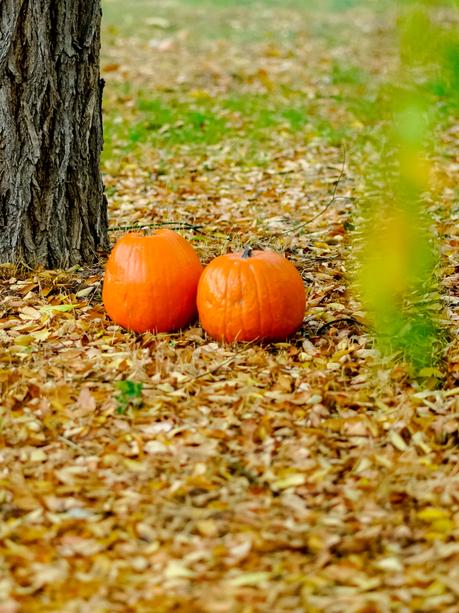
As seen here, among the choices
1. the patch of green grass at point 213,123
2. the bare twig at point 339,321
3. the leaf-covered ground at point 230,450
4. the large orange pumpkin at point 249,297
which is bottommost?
the leaf-covered ground at point 230,450

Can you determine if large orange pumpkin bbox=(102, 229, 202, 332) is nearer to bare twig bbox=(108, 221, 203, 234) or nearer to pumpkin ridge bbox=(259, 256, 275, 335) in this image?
pumpkin ridge bbox=(259, 256, 275, 335)

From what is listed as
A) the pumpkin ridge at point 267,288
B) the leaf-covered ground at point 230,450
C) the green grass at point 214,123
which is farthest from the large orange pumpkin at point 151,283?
the green grass at point 214,123

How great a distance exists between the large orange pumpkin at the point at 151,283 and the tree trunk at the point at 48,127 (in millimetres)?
638

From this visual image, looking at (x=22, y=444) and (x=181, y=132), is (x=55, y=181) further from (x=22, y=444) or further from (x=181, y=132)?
(x=181, y=132)

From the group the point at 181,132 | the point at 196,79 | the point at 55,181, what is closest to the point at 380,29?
→ the point at 196,79

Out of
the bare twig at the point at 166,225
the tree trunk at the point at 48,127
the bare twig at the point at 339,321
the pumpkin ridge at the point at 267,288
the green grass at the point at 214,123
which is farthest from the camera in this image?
the green grass at the point at 214,123

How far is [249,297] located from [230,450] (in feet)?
2.62

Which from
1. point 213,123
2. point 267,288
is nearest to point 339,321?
point 267,288

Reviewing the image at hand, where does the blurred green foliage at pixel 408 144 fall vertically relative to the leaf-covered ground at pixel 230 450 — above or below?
above

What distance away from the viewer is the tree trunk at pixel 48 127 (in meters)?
4.09

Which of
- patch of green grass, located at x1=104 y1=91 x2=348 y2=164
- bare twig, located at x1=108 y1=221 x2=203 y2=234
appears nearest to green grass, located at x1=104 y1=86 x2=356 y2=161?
patch of green grass, located at x1=104 y1=91 x2=348 y2=164

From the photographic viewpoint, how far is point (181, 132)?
24.1ft

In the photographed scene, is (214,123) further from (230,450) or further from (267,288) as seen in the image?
(230,450)

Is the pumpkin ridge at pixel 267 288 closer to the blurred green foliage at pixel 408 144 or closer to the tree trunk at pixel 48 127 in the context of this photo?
the blurred green foliage at pixel 408 144
